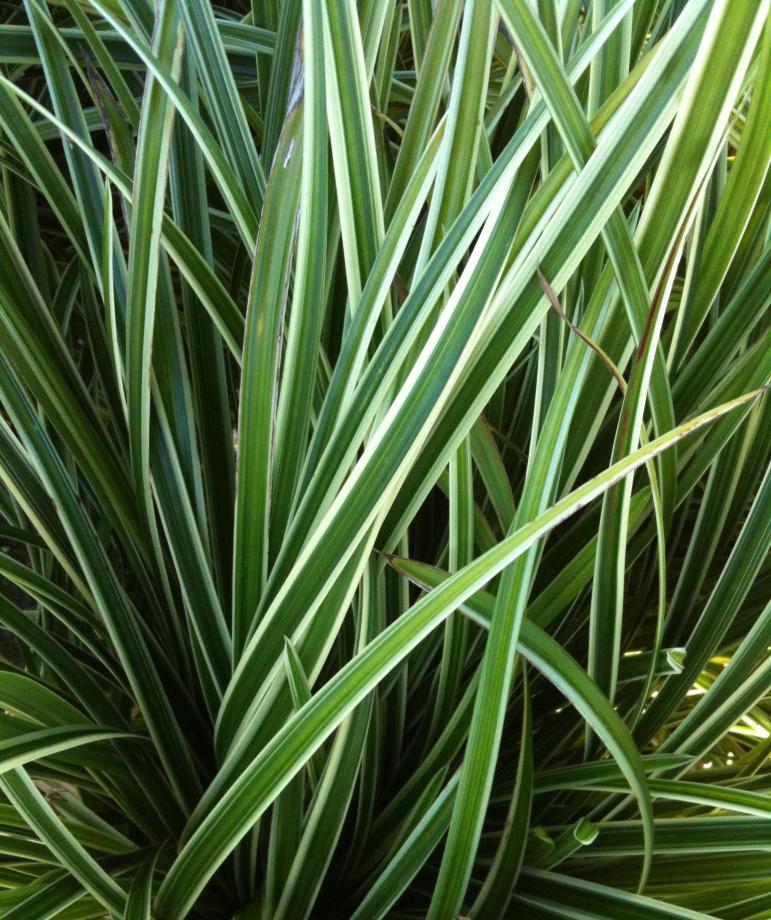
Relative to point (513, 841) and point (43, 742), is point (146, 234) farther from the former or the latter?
point (513, 841)

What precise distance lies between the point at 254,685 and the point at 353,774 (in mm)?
64

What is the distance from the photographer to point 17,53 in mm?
541

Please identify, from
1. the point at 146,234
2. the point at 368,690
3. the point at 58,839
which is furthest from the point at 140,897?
the point at 146,234

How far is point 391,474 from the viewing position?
12.3 inches

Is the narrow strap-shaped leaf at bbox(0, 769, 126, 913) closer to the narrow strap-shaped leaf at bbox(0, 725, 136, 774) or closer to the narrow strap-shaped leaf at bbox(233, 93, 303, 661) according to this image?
the narrow strap-shaped leaf at bbox(0, 725, 136, 774)

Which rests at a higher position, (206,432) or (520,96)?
(520,96)

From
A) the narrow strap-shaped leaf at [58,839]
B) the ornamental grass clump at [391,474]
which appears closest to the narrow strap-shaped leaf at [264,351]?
the ornamental grass clump at [391,474]

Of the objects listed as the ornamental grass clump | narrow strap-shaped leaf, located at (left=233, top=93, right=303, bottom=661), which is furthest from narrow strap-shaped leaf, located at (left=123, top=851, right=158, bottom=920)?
narrow strap-shaped leaf, located at (left=233, top=93, right=303, bottom=661)

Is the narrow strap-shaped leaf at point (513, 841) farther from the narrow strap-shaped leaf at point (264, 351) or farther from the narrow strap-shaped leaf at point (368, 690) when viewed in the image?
the narrow strap-shaped leaf at point (264, 351)

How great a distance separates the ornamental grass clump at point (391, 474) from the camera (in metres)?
0.31

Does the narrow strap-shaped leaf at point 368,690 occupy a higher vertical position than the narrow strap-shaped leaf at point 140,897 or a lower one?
higher

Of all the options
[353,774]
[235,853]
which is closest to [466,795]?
[353,774]

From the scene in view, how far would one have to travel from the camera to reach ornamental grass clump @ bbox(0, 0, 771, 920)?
12.3 inches

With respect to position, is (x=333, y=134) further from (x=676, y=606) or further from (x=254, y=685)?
(x=676, y=606)
